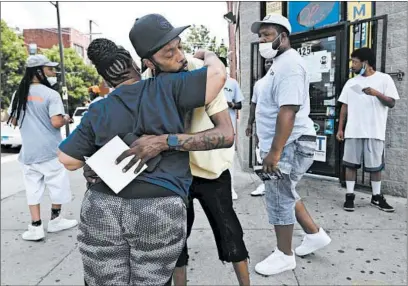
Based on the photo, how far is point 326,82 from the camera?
204 inches

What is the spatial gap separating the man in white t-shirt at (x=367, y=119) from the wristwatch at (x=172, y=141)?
3.11 metres

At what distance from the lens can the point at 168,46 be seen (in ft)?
4.88

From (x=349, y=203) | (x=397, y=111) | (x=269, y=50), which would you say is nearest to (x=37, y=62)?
(x=269, y=50)

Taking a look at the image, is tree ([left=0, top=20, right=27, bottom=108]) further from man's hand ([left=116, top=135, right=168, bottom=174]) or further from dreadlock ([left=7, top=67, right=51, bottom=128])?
man's hand ([left=116, top=135, right=168, bottom=174])

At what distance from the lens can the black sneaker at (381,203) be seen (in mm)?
3998

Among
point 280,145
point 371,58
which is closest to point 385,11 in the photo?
point 371,58

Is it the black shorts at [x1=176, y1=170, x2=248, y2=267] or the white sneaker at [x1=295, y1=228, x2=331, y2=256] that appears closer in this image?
the black shorts at [x1=176, y1=170, x2=248, y2=267]

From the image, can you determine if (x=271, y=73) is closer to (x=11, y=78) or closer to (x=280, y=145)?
(x=280, y=145)

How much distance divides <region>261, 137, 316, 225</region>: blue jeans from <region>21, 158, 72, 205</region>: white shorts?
2249mm

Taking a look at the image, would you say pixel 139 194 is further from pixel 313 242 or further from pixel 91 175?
pixel 313 242

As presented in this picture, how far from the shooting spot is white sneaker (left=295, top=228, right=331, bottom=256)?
2.89 meters

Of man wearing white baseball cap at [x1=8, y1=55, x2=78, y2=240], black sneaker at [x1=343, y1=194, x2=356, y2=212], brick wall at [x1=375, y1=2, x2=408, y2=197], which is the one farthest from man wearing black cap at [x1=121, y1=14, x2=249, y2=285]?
brick wall at [x1=375, y1=2, x2=408, y2=197]

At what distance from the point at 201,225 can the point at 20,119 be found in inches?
85.3

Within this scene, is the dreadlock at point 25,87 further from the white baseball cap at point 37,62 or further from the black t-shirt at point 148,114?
the black t-shirt at point 148,114
